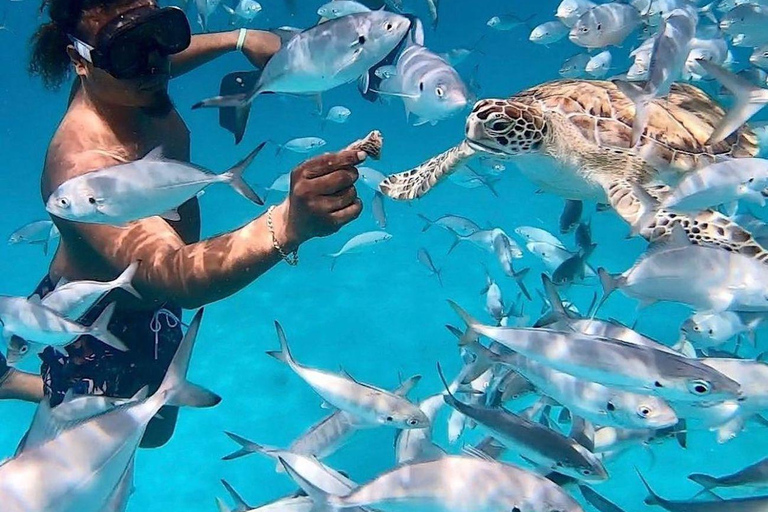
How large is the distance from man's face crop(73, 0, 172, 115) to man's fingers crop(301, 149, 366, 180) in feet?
3.18

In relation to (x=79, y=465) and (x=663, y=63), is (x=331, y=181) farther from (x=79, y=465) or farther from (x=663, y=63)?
(x=663, y=63)

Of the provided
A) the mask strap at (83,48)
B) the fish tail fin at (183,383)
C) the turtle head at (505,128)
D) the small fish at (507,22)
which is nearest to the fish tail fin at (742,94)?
the turtle head at (505,128)

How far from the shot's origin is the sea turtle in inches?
132

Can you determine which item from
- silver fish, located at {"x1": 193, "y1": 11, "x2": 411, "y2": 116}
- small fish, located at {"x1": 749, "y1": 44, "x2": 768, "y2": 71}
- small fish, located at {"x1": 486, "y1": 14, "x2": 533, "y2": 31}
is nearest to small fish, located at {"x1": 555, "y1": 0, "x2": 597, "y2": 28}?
small fish, located at {"x1": 749, "y1": 44, "x2": 768, "y2": 71}

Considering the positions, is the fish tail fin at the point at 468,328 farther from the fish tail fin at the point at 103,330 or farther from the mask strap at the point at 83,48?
the mask strap at the point at 83,48

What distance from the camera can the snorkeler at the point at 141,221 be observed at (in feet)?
6.71

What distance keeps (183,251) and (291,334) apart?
6.04m

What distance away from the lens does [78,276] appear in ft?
9.89

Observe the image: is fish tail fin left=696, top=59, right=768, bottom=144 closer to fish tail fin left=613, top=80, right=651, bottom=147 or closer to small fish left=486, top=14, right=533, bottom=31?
fish tail fin left=613, top=80, right=651, bottom=147

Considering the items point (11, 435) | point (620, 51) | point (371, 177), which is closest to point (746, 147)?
Result: point (371, 177)

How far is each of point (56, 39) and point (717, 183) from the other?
298cm

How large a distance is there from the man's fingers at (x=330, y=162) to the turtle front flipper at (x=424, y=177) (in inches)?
82.8

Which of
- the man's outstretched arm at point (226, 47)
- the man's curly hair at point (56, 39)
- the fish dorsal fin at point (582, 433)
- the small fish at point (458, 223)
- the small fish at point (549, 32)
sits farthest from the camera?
the small fish at point (549, 32)

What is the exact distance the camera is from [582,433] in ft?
8.12
